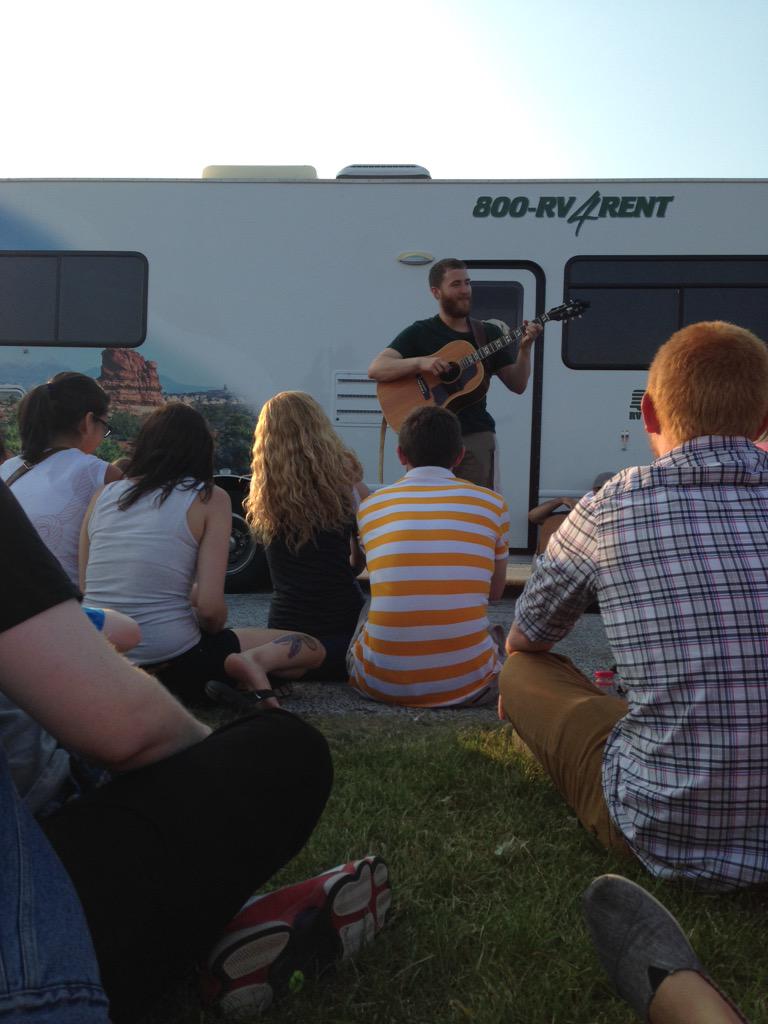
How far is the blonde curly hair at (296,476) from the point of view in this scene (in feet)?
14.2

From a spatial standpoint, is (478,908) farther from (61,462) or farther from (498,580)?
(61,462)

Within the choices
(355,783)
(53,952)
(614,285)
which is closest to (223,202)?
(614,285)

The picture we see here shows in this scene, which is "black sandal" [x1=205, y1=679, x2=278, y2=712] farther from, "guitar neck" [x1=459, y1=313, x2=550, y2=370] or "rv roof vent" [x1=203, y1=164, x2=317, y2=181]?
"rv roof vent" [x1=203, y1=164, x2=317, y2=181]

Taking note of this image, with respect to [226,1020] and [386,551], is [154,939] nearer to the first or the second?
[226,1020]

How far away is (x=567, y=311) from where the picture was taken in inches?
269

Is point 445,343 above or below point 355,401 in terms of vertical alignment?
above

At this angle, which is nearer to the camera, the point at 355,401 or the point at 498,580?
the point at 498,580

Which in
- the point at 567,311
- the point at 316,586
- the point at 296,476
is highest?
the point at 567,311

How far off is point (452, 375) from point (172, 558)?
2906 millimetres

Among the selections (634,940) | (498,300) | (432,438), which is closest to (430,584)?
(432,438)

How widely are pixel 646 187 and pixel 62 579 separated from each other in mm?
6860

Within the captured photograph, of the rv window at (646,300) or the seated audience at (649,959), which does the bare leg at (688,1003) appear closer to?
the seated audience at (649,959)

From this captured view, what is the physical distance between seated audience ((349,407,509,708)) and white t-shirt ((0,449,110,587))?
132 centimetres

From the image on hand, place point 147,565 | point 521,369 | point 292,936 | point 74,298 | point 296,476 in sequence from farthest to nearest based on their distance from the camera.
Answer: point 74,298 < point 521,369 < point 296,476 < point 147,565 < point 292,936
